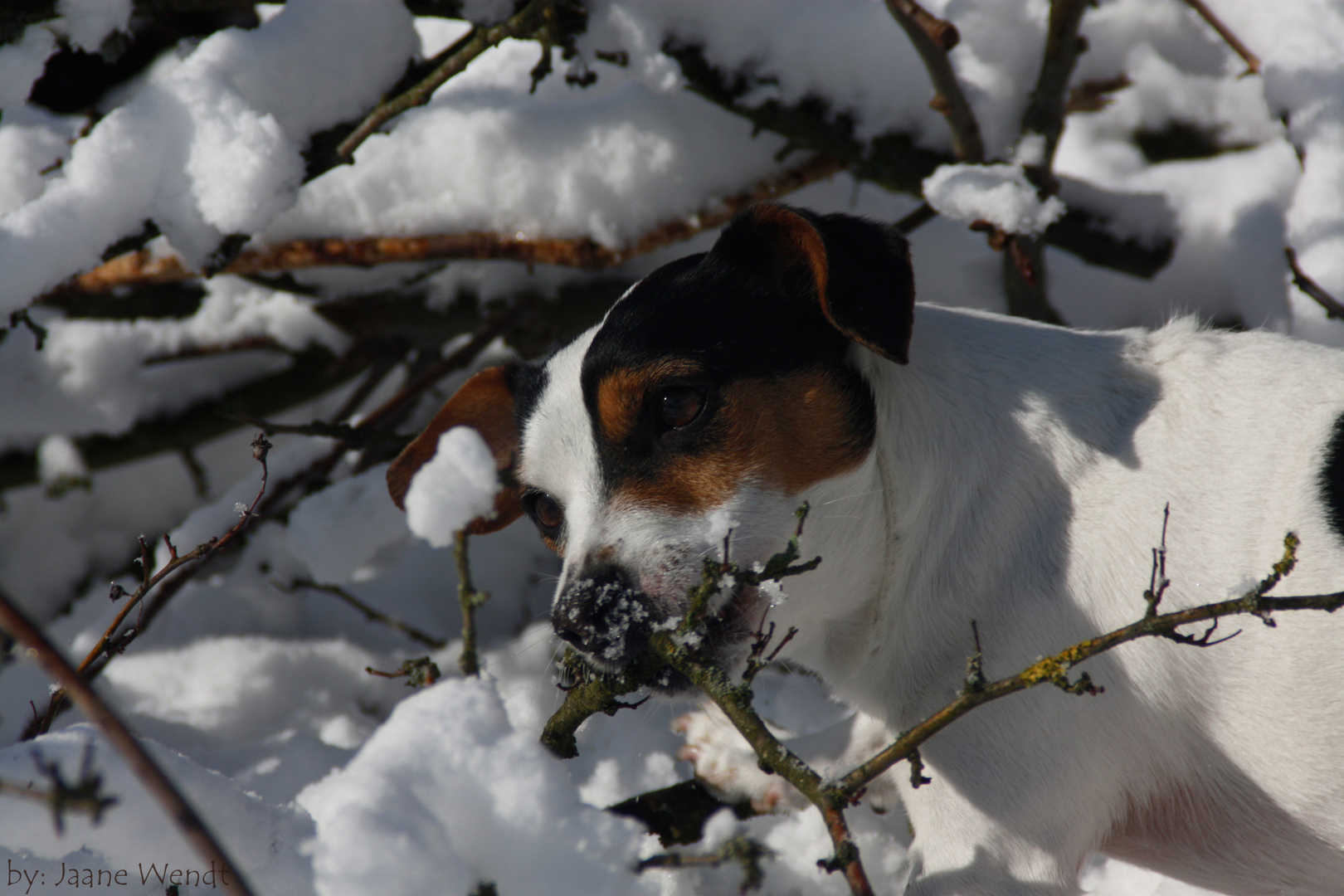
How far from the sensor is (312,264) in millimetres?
3084

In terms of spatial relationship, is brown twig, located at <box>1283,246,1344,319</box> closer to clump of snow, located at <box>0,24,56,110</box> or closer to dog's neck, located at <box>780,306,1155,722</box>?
dog's neck, located at <box>780,306,1155,722</box>

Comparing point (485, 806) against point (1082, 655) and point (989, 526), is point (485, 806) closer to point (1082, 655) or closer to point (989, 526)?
point (1082, 655)

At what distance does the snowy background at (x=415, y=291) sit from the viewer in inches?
56.1

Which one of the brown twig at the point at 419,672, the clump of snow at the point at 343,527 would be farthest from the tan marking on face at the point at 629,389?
the clump of snow at the point at 343,527

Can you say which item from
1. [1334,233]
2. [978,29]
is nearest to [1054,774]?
[1334,233]

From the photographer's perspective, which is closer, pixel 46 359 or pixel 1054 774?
pixel 1054 774

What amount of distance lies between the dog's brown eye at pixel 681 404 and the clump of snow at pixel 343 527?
1.46 meters

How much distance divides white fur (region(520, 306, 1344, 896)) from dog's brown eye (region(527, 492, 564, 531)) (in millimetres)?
105

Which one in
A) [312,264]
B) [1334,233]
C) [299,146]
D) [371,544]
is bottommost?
[371,544]

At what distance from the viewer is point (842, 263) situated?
1.79m

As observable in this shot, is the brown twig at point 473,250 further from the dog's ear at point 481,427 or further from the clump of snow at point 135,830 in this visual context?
the clump of snow at point 135,830

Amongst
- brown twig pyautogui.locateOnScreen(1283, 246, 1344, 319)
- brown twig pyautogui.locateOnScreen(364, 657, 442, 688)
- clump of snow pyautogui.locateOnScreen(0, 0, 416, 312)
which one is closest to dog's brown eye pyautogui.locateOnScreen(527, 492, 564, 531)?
brown twig pyautogui.locateOnScreen(364, 657, 442, 688)

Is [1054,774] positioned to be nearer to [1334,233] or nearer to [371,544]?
[1334,233]

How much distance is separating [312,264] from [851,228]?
1.90 meters
